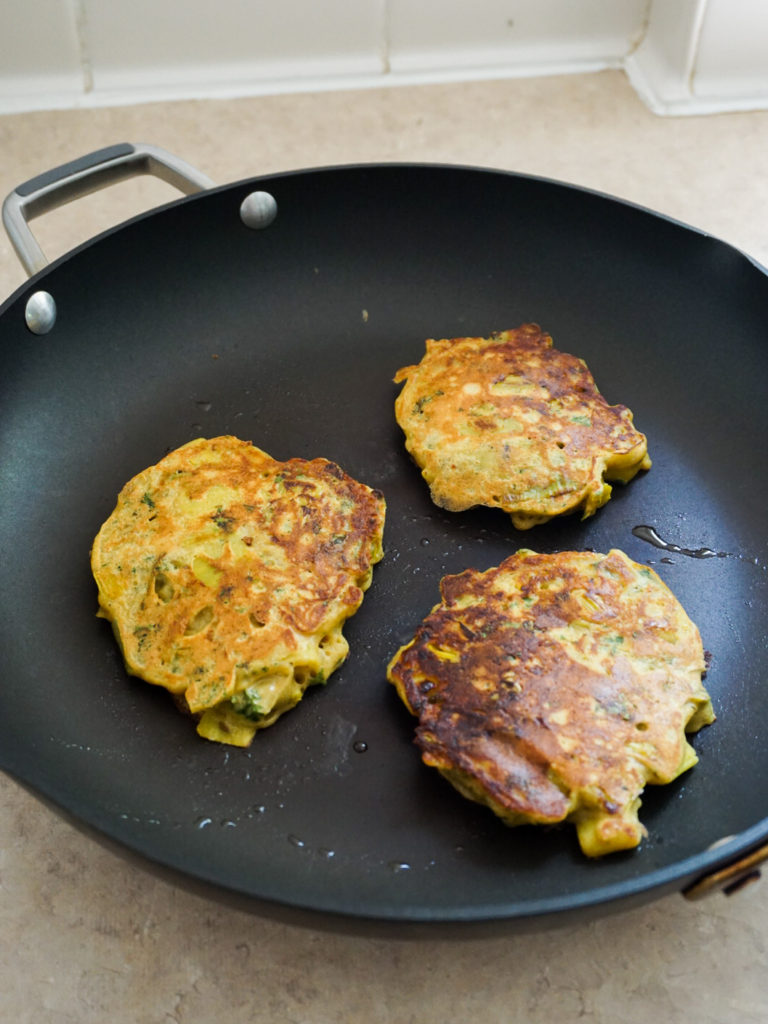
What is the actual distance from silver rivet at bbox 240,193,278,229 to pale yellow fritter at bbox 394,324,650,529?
478mm

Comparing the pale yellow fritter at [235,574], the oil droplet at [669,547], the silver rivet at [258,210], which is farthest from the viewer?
the silver rivet at [258,210]

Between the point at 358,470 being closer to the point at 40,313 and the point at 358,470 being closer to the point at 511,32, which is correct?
the point at 40,313

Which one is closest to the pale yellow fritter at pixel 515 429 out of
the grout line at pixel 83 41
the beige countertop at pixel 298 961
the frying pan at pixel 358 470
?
the frying pan at pixel 358 470

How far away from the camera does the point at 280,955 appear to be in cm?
155

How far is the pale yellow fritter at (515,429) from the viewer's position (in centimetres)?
198

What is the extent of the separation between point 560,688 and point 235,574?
0.59 m

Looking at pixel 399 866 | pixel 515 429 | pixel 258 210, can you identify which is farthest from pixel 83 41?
pixel 399 866

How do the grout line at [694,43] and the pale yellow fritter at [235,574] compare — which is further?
the grout line at [694,43]

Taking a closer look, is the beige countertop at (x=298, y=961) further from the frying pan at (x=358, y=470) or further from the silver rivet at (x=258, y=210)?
the silver rivet at (x=258, y=210)

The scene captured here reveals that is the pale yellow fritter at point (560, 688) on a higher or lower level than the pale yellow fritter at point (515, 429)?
lower

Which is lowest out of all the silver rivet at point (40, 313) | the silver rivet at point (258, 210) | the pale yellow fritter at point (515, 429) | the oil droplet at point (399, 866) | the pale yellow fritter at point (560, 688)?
the oil droplet at point (399, 866)

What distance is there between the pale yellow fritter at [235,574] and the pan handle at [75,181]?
52 cm

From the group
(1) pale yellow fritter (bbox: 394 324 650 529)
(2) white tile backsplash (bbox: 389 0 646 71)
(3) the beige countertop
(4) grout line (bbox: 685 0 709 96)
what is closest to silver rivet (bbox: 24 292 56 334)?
(1) pale yellow fritter (bbox: 394 324 650 529)

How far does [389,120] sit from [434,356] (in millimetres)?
1138
